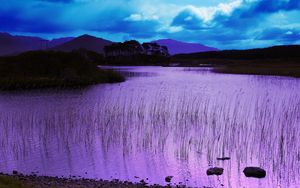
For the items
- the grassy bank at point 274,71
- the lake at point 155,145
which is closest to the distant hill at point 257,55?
the grassy bank at point 274,71

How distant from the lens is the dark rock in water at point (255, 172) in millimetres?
16433

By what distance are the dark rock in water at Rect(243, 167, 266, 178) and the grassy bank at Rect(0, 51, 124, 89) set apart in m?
45.8

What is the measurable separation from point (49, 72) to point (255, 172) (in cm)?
5455

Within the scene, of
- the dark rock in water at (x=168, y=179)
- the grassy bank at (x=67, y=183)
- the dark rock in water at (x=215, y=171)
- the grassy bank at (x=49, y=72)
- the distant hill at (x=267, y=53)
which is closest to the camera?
the grassy bank at (x=67, y=183)

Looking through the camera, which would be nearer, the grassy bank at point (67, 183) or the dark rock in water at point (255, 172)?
the grassy bank at point (67, 183)

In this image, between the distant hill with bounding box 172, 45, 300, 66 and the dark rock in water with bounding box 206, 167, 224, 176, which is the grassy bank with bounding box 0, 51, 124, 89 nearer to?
the dark rock in water with bounding box 206, 167, 224, 176

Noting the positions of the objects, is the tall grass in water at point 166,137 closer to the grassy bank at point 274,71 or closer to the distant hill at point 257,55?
the grassy bank at point 274,71

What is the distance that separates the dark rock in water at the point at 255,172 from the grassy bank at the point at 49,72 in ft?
150

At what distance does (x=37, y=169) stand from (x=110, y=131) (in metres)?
7.03

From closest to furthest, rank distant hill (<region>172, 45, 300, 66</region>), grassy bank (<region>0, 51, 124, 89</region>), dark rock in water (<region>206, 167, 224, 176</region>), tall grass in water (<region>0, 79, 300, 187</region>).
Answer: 1. dark rock in water (<region>206, 167, 224, 176</region>)
2. tall grass in water (<region>0, 79, 300, 187</region>)
3. grassy bank (<region>0, 51, 124, 89</region>)
4. distant hill (<region>172, 45, 300, 66</region>)

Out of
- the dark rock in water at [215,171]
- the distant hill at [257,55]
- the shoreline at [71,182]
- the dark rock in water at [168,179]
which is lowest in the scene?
the dark rock in water at [168,179]

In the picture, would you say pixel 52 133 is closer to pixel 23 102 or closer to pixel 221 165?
pixel 221 165

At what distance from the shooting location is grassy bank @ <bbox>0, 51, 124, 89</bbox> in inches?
2310

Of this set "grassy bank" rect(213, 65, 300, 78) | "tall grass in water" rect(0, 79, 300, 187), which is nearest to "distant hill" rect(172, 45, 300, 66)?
"grassy bank" rect(213, 65, 300, 78)
